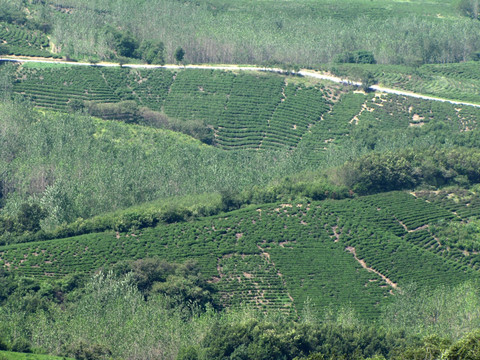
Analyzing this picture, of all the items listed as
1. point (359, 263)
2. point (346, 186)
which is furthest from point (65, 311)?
point (346, 186)

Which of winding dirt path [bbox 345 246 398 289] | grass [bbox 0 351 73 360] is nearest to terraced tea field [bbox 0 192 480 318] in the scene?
winding dirt path [bbox 345 246 398 289]

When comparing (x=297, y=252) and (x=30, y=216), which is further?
(x=30, y=216)

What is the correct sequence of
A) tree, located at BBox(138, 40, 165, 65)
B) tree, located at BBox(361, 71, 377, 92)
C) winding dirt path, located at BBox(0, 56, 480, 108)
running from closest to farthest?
winding dirt path, located at BBox(0, 56, 480, 108), tree, located at BBox(361, 71, 377, 92), tree, located at BBox(138, 40, 165, 65)

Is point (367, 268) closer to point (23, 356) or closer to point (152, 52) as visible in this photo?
point (23, 356)

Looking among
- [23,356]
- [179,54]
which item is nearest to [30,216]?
[23,356]

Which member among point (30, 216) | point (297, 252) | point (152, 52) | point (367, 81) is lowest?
point (297, 252)

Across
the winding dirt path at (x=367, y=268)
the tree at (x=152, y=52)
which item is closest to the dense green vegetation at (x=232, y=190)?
the winding dirt path at (x=367, y=268)

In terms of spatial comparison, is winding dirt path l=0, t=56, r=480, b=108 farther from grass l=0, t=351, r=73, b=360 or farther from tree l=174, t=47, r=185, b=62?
grass l=0, t=351, r=73, b=360

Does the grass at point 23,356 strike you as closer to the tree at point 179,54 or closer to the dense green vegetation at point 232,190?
the dense green vegetation at point 232,190

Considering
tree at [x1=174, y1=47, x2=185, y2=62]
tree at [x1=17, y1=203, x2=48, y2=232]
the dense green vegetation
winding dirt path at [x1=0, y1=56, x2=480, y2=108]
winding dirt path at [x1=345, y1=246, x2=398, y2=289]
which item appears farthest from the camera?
tree at [x1=174, y1=47, x2=185, y2=62]
